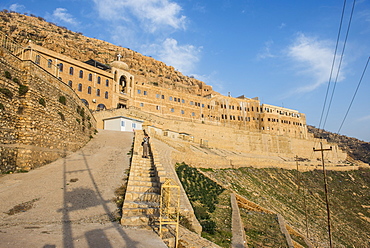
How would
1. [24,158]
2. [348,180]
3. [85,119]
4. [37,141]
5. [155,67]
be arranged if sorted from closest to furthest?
1. [24,158]
2. [37,141]
3. [85,119]
4. [348,180]
5. [155,67]

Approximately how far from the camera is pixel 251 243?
10.5m

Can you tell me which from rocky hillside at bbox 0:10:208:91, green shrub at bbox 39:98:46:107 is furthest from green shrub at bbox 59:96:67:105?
rocky hillside at bbox 0:10:208:91

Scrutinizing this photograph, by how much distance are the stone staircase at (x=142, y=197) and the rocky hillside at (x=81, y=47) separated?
5635 cm

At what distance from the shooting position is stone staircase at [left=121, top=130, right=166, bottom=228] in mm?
7473

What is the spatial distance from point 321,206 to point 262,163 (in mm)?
8785

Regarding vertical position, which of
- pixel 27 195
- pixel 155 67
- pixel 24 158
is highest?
pixel 155 67

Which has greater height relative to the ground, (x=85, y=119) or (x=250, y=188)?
(x=85, y=119)

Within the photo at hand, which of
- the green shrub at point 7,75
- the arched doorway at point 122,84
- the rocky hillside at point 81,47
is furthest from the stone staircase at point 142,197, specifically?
the rocky hillside at point 81,47

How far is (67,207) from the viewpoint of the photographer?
8711 millimetres

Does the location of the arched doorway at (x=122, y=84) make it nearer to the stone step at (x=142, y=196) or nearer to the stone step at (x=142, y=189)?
the stone step at (x=142, y=189)

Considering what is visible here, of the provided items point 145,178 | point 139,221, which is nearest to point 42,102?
point 145,178

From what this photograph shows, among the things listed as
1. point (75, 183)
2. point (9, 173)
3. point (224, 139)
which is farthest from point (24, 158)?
point (224, 139)

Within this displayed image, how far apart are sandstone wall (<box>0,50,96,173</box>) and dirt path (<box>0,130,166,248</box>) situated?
0.81 metres

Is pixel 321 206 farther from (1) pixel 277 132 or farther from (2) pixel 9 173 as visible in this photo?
(1) pixel 277 132
